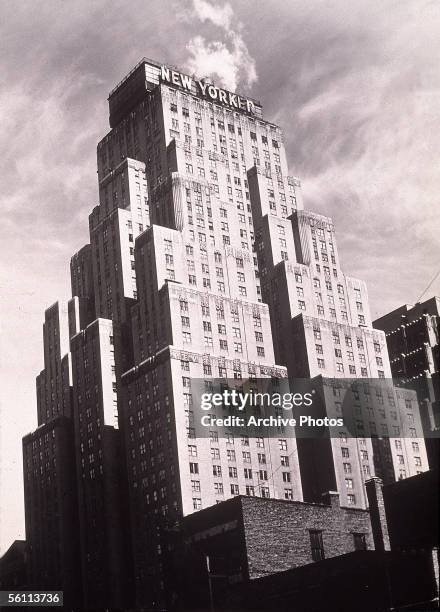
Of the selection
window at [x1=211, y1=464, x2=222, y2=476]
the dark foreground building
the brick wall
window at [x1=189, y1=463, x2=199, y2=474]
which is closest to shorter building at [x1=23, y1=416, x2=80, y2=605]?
window at [x1=189, y1=463, x2=199, y2=474]

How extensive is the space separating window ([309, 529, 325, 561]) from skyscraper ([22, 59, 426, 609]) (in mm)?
20242

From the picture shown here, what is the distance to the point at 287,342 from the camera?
184 metres

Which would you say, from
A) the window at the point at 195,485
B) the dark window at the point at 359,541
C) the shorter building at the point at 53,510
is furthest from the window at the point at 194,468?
the shorter building at the point at 53,510

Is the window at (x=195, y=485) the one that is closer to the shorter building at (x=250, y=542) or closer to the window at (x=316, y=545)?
the shorter building at (x=250, y=542)

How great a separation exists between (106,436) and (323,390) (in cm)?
4085

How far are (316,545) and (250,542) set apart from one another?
12.2 meters

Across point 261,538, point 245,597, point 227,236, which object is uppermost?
point 227,236

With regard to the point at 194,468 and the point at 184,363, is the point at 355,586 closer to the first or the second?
the point at 194,468

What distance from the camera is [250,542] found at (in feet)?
415

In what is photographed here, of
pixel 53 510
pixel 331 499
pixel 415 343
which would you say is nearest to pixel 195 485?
pixel 331 499

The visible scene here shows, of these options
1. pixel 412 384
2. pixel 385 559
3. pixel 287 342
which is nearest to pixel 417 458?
pixel 412 384

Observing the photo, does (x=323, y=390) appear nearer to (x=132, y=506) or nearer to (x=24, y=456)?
(x=132, y=506)

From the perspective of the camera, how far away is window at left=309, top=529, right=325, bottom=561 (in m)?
133

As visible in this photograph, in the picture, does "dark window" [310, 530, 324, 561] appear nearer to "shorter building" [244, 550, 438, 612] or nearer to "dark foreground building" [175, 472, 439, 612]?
"dark foreground building" [175, 472, 439, 612]
